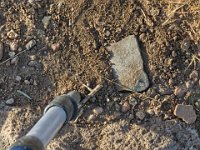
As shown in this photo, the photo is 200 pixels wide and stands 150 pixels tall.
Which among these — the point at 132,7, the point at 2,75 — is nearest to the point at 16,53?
the point at 2,75

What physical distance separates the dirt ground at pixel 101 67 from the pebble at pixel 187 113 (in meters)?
0.02

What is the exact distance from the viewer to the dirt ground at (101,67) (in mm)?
2053

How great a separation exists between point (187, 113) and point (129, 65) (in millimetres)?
342

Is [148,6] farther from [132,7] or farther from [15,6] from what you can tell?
[15,6]

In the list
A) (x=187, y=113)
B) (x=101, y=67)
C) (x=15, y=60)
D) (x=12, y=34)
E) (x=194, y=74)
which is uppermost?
(x=12, y=34)

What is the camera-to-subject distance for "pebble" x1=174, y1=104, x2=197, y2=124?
2025 mm

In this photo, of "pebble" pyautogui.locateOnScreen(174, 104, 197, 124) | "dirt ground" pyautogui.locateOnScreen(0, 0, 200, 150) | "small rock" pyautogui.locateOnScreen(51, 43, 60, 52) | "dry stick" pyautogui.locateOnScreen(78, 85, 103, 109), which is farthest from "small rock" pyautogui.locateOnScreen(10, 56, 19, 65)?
"pebble" pyautogui.locateOnScreen(174, 104, 197, 124)

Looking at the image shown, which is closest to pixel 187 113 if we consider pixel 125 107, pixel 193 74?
pixel 193 74

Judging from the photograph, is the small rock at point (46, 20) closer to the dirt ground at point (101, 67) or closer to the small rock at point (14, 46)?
the dirt ground at point (101, 67)

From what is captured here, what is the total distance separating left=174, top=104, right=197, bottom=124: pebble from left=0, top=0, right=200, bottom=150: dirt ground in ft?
0.08

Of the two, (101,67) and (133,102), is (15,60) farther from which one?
(133,102)

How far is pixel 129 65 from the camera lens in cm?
210

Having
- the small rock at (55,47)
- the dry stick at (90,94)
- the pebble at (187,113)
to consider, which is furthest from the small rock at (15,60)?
the pebble at (187,113)

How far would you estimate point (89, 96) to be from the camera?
2.09 m
